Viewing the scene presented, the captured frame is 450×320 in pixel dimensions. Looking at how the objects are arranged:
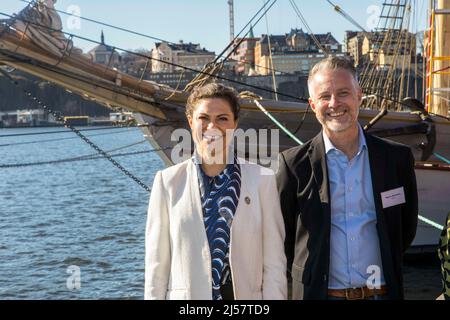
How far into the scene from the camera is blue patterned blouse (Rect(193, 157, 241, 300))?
3344 millimetres

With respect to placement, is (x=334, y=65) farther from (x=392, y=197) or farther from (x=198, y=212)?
(x=198, y=212)

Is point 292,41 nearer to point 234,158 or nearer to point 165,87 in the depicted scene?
point 165,87

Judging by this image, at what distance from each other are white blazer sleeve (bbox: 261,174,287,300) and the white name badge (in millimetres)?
521

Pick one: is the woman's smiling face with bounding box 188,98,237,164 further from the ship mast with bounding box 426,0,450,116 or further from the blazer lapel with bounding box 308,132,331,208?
the ship mast with bounding box 426,0,450,116

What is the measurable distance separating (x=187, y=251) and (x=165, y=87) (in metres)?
8.48

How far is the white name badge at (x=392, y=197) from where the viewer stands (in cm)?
354

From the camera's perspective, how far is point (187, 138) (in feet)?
39.0

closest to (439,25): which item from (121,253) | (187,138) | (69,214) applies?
(187,138)

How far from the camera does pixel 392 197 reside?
140 inches

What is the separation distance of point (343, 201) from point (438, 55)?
398 inches
